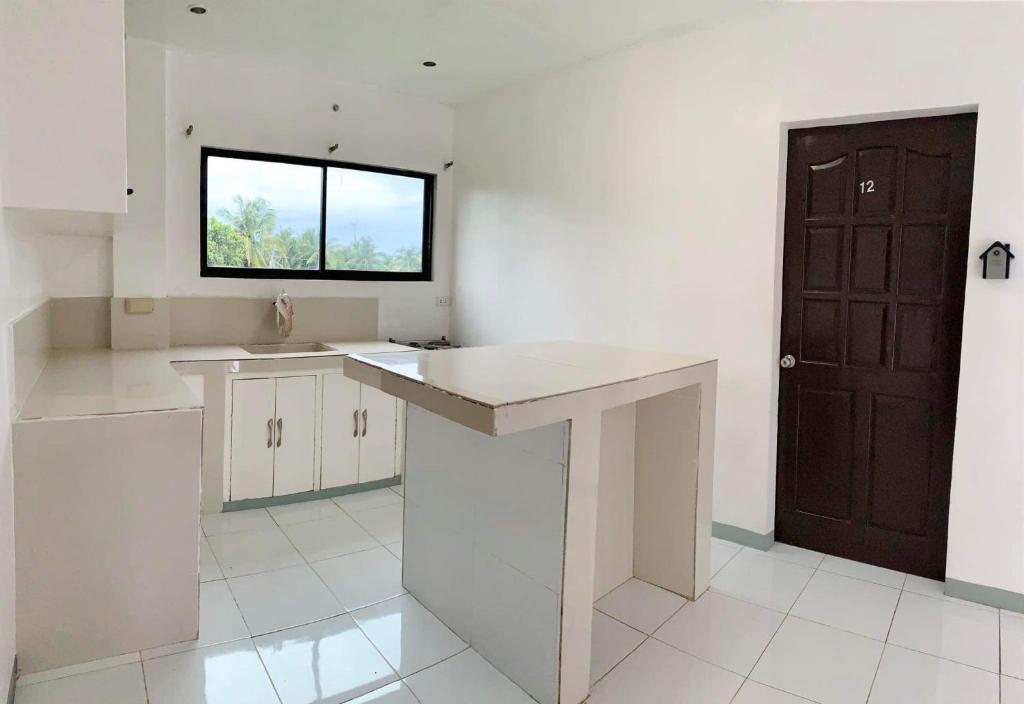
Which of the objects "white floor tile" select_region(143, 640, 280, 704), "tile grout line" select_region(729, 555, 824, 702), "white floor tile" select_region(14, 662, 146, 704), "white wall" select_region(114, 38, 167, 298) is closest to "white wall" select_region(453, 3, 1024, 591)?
"tile grout line" select_region(729, 555, 824, 702)

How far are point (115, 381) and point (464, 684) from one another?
6.30ft

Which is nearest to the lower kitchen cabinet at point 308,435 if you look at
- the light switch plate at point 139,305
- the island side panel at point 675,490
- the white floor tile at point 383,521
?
the white floor tile at point 383,521

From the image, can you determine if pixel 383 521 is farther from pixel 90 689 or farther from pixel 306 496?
pixel 90 689

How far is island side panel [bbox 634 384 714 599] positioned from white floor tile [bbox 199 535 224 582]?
1.94 metres

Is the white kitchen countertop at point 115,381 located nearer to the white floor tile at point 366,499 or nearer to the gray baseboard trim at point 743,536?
the white floor tile at point 366,499

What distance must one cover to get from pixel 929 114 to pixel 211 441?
3.92 m

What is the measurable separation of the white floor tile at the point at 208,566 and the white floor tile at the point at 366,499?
0.82 meters

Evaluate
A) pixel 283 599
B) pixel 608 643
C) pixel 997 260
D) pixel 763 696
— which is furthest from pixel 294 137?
pixel 763 696

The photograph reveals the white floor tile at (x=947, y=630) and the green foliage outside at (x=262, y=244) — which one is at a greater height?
the green foliage outside at (x=262, y=244)

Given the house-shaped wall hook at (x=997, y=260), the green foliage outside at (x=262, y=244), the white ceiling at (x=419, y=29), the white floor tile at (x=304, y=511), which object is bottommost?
the white floor tile at (x=304, y=511)

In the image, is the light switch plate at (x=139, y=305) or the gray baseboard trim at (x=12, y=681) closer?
the gray baseboard trim at (x=12, y=681)

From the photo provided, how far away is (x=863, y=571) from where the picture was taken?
3.04m

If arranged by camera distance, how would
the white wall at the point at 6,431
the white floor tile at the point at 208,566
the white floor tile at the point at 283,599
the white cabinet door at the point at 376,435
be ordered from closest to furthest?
1. the white wall at the point at 6,431
2. the white floor tile at the point at 283,599
3. the white floor tile at the point at 208,566
4. the white cabinet door at the point at 376,435

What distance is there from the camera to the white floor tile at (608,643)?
2258 mm
